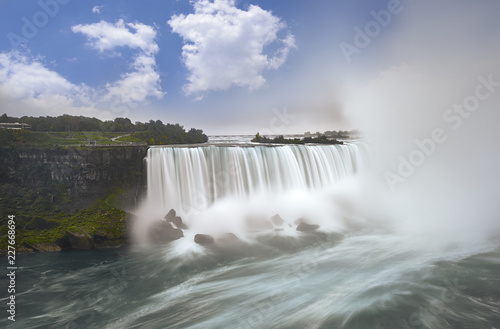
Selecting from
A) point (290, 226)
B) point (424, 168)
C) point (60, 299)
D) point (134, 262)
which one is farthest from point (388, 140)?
point (60, 299)

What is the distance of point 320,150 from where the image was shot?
1212 inches

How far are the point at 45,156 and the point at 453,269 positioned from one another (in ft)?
93.9

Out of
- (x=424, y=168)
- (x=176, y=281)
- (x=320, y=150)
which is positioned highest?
(x=320, y=150)

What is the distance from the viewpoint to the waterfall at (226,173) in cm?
2309

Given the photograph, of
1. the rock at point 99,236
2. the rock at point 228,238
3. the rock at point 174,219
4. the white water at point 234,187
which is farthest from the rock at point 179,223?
the rock at point 99,236

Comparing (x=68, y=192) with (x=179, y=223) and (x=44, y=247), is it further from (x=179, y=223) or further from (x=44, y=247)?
(x=179, y=223)

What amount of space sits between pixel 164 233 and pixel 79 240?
532cm

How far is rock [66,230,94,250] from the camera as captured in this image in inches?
681

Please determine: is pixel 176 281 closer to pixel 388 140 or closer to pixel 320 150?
pixel 320 150

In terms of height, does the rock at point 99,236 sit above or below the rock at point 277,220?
above

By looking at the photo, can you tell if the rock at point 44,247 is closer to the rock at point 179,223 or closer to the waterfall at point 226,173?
the waterfall at point 226,173

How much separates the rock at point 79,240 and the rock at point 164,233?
3.98 meters

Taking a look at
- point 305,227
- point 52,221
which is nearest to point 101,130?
point 52,221

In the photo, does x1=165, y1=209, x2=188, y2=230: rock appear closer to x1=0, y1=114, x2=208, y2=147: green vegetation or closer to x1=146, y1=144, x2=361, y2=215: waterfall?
x1=146, y1=144, x2=361, y2=215: waterfall
